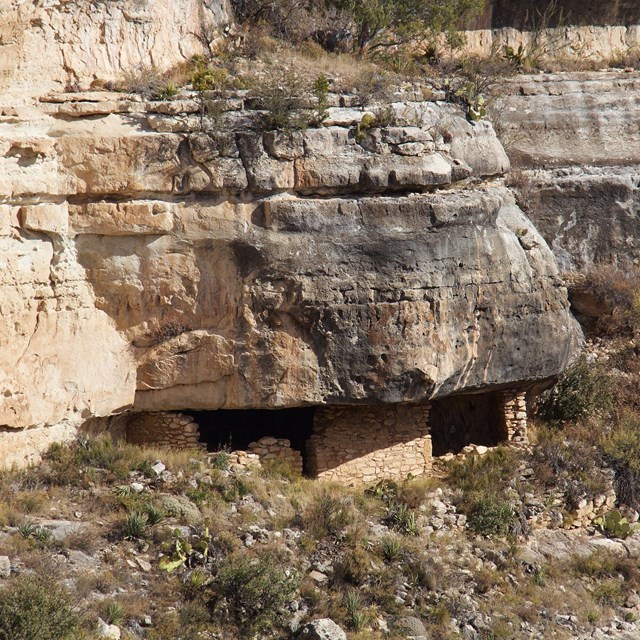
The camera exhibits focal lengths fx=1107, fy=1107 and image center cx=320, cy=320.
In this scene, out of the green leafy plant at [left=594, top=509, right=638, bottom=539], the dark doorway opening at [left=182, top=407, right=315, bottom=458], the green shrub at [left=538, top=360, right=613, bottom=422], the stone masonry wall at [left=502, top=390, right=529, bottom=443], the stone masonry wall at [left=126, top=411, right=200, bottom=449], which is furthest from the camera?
the green shrub at [left=538, top=360, right=613, bottom=422]

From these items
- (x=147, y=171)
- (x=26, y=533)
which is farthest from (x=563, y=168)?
(x=26, y=533)

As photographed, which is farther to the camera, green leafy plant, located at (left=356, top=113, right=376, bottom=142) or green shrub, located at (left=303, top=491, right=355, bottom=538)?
green leafy plant, located at (left=356, top=113, right=376, bottom=142)

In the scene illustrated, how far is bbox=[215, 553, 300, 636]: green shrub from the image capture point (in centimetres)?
1084

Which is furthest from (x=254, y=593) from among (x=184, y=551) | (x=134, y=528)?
(x=134, y=528)

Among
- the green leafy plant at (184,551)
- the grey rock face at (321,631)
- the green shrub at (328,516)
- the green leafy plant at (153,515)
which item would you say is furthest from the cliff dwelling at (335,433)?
the grey rock face at (321,631)

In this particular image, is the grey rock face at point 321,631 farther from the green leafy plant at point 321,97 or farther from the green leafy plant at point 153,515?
the green leafy plant at point 321,97

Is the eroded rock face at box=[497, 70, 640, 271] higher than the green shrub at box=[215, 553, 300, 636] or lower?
higher

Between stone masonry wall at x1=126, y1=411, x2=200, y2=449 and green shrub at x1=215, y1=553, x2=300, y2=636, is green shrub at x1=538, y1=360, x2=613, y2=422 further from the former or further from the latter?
green shrub at x1=215, y1=553, x2=300, y2=636

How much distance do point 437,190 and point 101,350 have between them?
4454 mm

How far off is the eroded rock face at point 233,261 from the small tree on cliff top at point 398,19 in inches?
123

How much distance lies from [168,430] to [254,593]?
11.0 feet

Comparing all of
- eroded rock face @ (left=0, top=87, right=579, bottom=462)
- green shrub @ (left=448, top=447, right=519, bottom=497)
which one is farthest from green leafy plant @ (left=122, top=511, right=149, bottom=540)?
green shrub @ (left=448, top=447, right=519, bottom=497)

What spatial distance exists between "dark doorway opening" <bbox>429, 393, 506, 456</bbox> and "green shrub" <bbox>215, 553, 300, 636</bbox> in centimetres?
510

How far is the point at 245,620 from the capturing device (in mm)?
10805
